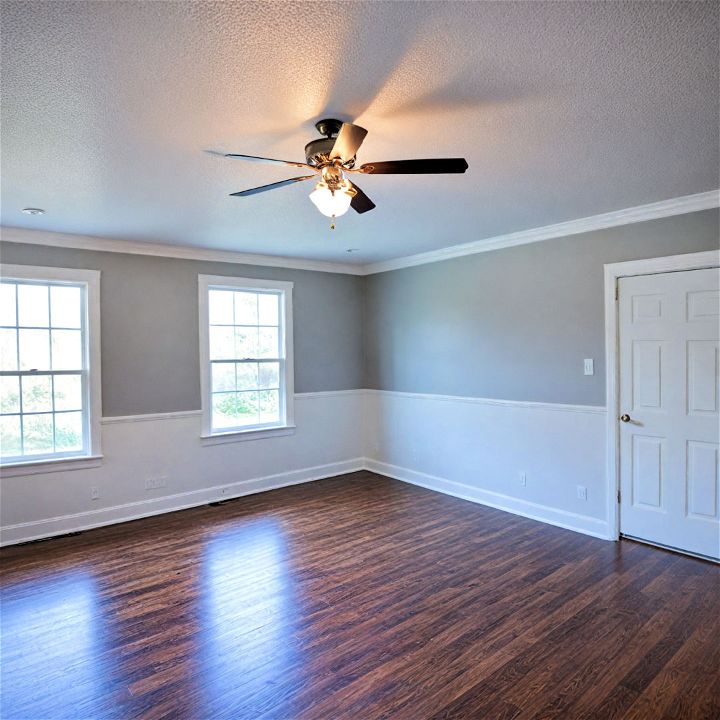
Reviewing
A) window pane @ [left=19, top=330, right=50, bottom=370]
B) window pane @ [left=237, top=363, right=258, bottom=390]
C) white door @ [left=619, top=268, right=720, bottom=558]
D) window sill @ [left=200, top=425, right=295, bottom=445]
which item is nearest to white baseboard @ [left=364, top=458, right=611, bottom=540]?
white door @ [left=619, top=268, right=720, bottom=558]

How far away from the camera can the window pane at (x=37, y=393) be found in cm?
410

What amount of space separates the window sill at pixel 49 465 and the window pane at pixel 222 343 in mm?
1414

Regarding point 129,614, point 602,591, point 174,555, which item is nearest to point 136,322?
point 174,555

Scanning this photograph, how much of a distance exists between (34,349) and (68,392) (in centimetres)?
44

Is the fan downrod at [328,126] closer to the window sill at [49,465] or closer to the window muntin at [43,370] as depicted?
the window muntin at [43,370]

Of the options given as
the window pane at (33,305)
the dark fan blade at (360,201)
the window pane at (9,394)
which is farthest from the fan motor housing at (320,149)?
the window pane at (9,394)

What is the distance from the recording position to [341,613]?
9.39ft

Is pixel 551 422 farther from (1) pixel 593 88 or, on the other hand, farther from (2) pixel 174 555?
(2) pixel 174 555

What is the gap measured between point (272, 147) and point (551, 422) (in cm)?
319

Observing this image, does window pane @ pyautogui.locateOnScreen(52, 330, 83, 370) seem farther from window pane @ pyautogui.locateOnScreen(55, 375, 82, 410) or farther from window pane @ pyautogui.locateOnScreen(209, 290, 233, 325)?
window pane @ pyautogui.locateOnScreen(209, 290, 233, 325)

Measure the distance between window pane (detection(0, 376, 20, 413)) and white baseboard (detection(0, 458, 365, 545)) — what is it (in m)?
0.94

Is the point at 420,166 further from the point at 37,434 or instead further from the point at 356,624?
the point at 37,434

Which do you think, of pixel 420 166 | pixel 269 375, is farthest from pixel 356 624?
pixel 269 375

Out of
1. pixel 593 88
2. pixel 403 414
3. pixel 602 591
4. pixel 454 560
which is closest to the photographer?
pixel 593 88
